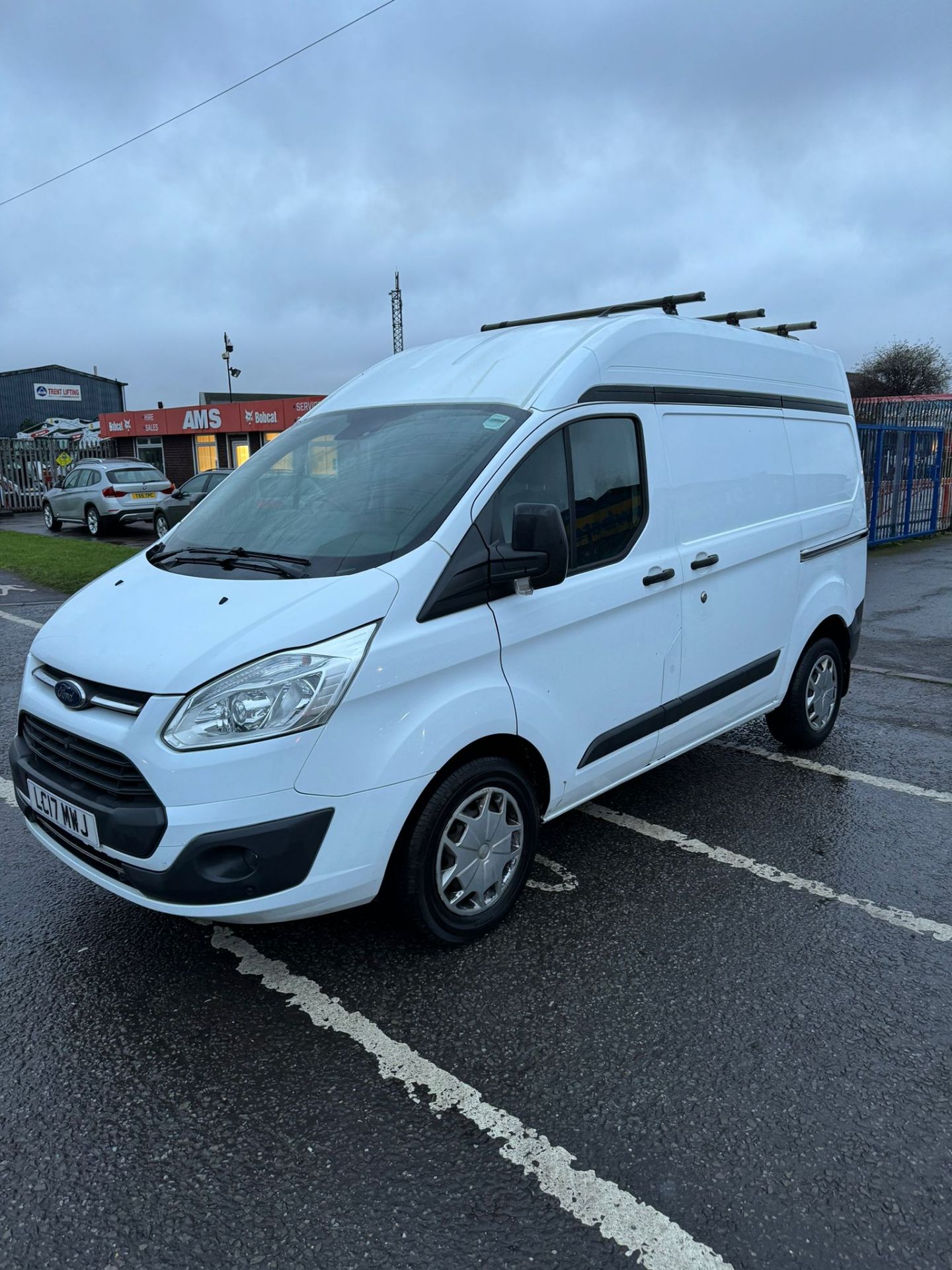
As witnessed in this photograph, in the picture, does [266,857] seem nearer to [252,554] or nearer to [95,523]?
[252,554]

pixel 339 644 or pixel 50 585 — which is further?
pixel 50 585

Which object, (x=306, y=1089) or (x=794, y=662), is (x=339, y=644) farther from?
(x=794, y=662)

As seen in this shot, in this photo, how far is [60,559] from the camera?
47.0 ft

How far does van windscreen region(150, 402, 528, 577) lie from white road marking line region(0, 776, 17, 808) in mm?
1791

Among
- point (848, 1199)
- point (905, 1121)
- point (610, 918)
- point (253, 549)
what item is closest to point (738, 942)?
point (610, 918)

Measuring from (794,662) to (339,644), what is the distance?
3057 millimetres

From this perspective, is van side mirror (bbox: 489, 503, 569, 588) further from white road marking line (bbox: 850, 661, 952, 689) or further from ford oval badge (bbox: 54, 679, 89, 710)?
white road marking line (bbox: 850, 661, 952, 689)

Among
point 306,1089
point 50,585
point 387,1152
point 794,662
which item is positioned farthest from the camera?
point 50,585

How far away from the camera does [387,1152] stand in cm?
230

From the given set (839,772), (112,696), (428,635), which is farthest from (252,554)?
(839,772)

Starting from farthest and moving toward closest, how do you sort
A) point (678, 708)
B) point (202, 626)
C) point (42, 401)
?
1. point (42, 401)
2. point (678, 708)
3. point (202, 626)

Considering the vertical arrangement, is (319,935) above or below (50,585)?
below

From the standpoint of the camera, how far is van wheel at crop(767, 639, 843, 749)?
4957 mm

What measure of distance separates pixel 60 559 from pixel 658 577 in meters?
13.0
